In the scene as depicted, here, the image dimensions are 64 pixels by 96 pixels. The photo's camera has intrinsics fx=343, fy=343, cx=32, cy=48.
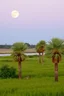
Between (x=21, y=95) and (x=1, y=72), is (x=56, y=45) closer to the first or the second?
(x=1, y=72)

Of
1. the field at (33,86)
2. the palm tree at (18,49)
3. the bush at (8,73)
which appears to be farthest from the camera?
the bush at (8,73)

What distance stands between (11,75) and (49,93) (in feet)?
85.8

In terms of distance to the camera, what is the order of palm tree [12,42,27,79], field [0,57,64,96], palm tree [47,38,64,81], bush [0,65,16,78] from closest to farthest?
field [0,57,64,96] < palm tree [47,38,64,81] < palm tree [12,42,27,79] < bush [0,65,16,78]

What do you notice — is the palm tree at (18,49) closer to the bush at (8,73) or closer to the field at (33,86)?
the bush at (8,73)

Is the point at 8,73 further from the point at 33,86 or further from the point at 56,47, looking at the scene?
the point at 33,86

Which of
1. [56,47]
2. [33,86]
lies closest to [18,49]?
[56,47]

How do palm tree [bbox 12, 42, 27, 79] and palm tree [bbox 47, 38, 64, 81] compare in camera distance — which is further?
palm tree [bbox 12, 42, 27, 79]

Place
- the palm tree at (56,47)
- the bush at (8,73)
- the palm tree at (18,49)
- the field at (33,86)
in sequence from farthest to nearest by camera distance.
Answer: the bush at (8,73)
the palm tree at (18,49)
the palm tree at (56,47)
the field at (33,86)

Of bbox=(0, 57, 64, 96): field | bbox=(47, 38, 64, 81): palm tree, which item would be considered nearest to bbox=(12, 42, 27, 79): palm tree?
bbox=(0, 57, 64, 96): field

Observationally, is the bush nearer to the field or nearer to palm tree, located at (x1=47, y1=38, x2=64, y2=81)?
the field

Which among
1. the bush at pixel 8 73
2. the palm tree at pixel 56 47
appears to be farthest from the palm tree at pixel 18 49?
the palm tree at pixel 56 47

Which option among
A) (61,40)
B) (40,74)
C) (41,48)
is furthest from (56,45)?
(41,48)

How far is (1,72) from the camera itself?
57.6 metres

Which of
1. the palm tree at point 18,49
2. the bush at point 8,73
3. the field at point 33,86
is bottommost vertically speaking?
the field at point 33,86
